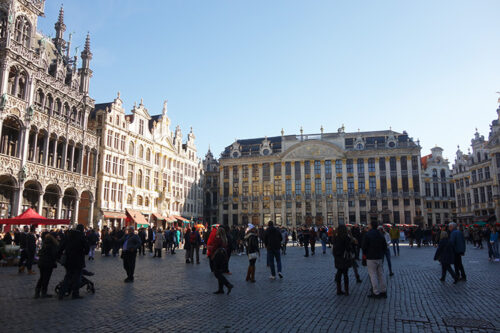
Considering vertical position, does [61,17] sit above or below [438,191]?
above

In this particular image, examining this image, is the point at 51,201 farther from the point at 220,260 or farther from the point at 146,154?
the point at 220,260

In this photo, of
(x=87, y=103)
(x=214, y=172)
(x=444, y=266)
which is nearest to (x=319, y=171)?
(x=214, y=172)

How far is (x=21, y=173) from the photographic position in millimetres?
29453

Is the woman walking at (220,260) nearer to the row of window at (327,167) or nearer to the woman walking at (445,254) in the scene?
the woman walking at (445,254)

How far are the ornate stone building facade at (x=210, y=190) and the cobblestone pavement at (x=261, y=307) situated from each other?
218 ft

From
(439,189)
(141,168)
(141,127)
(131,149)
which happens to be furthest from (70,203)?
(439,189)

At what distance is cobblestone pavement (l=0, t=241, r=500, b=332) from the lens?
6.83m

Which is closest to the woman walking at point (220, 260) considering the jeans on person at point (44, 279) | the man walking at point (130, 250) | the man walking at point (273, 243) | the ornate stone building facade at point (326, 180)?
the man walking at point (273, 243)

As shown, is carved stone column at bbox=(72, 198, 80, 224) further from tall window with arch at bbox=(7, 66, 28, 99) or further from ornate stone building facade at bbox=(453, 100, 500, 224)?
ornate stone building facade at bbox=(453, 100, 500, 224)

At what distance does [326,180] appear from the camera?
7188 cm

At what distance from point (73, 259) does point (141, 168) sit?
142ft

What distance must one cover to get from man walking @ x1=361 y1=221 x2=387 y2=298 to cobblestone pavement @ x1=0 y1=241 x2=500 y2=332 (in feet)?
1.09

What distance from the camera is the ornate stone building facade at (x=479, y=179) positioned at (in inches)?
2100

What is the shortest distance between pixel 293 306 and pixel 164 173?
167ft
